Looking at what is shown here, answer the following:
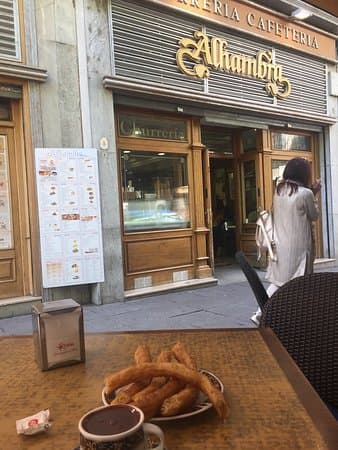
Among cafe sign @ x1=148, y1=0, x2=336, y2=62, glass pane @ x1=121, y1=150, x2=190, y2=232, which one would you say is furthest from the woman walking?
cafe sign @ x1=148, y1=0, x2=336, y2=62

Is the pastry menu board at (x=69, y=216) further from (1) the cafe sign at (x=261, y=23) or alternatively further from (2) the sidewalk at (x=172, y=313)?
(1) the cafe sign at (x=261, y=23)

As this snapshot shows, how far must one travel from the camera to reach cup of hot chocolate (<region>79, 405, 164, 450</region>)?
77 centimetres

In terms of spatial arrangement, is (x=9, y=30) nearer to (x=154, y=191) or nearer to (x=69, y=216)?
(x=69, y=216)

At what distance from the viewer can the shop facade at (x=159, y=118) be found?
573 centimetres

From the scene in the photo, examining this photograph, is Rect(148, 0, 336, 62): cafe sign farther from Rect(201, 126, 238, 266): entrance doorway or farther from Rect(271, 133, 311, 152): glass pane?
Rect(201, 126, 238, 266): entrance doorway

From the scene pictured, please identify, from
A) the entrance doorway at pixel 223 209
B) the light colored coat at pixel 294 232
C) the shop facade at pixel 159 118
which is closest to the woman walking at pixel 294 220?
the light colored coat at pixel 294 232

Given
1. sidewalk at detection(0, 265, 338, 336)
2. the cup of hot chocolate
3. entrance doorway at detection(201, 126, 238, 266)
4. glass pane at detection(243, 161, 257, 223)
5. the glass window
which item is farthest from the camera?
entrance doorway at detection(201, 126, 238, 266)

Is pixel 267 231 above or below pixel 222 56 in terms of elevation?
below

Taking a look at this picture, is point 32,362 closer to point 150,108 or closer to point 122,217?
point 122,217

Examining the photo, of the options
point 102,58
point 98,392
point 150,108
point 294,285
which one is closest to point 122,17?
point 102,58

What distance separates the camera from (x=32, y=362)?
4.96 feet

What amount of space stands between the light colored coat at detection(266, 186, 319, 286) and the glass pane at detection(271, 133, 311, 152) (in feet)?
18.0

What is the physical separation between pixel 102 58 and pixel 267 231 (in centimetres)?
388

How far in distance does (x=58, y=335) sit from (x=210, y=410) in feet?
2.05
